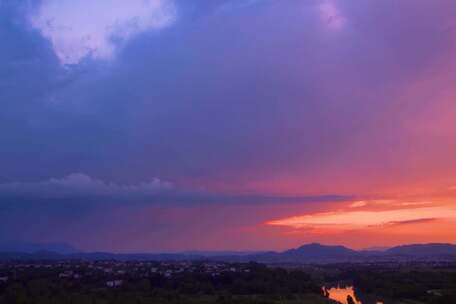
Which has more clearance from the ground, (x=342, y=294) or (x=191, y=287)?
(x=191, y=287)

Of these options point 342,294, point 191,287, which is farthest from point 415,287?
point 191,287

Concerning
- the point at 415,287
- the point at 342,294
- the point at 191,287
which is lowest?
the point at 342,294

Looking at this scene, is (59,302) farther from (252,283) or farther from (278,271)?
(278,271)

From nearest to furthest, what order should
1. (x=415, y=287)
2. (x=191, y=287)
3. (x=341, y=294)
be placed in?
(x=415, y=287)
(x=191, y=287)
(x=341, y=294)

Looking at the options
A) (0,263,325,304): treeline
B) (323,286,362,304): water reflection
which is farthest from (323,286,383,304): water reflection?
(0,263,325,304): treeline

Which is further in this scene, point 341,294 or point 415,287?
point 341,294

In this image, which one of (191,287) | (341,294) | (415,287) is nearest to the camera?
(415,287)

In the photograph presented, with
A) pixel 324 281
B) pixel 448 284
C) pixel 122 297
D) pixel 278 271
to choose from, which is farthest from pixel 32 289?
pixel 324 281

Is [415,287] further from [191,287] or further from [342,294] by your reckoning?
[191,287]

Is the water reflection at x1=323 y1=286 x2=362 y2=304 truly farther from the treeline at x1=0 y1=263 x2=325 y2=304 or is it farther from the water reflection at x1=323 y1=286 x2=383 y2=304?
the treeline at x1=0 y1=263 x2=325 y2=304
